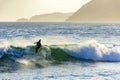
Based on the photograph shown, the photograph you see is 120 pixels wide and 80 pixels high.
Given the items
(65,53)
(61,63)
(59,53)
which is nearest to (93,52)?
(65,53)

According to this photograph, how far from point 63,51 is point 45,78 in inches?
406

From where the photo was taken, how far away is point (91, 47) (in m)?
33.0

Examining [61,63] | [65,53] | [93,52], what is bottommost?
[61,63]

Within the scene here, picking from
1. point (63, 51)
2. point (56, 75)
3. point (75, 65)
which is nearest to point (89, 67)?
point (75, 65)

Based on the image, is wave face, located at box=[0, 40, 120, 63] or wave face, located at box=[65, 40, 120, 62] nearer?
wave face, located at box=[0, 40, 120, 63]

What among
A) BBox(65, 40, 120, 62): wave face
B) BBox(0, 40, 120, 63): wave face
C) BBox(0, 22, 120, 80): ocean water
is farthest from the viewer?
BBox(65, 40, 120, 62): wave face

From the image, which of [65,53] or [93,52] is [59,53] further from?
[93,52]

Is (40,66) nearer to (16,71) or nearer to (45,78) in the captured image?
(16,71)

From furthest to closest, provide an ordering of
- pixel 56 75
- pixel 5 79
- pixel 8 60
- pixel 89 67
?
pixel 8 60 → pixel 89 67 → pixel 56 75 → pixel 5 79

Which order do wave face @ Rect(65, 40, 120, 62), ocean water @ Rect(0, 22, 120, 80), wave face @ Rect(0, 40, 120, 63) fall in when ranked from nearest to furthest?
ocean water @ Rect(0, 22, 120, 80) → wave face @ Rect(0, 40, 120, 63) → wave face @ Rect(65, 40, 120, 62)

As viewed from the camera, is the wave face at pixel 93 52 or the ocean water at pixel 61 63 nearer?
the ocean water at pixel 61 63

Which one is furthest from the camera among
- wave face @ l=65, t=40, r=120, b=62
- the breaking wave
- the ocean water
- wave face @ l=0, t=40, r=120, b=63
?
wave face @ l=65, t=40, r=120, b=62

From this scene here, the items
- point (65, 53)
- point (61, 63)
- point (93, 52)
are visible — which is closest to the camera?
point (61, 63)

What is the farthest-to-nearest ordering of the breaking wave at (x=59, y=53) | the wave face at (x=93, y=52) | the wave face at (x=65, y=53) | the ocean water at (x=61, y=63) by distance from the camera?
the wave face at (x=93, y=52) < the wave face at (x=65, y=53) < the breaking wave at (x=59, y=53) < the ocean water at (x=61, y=63)
